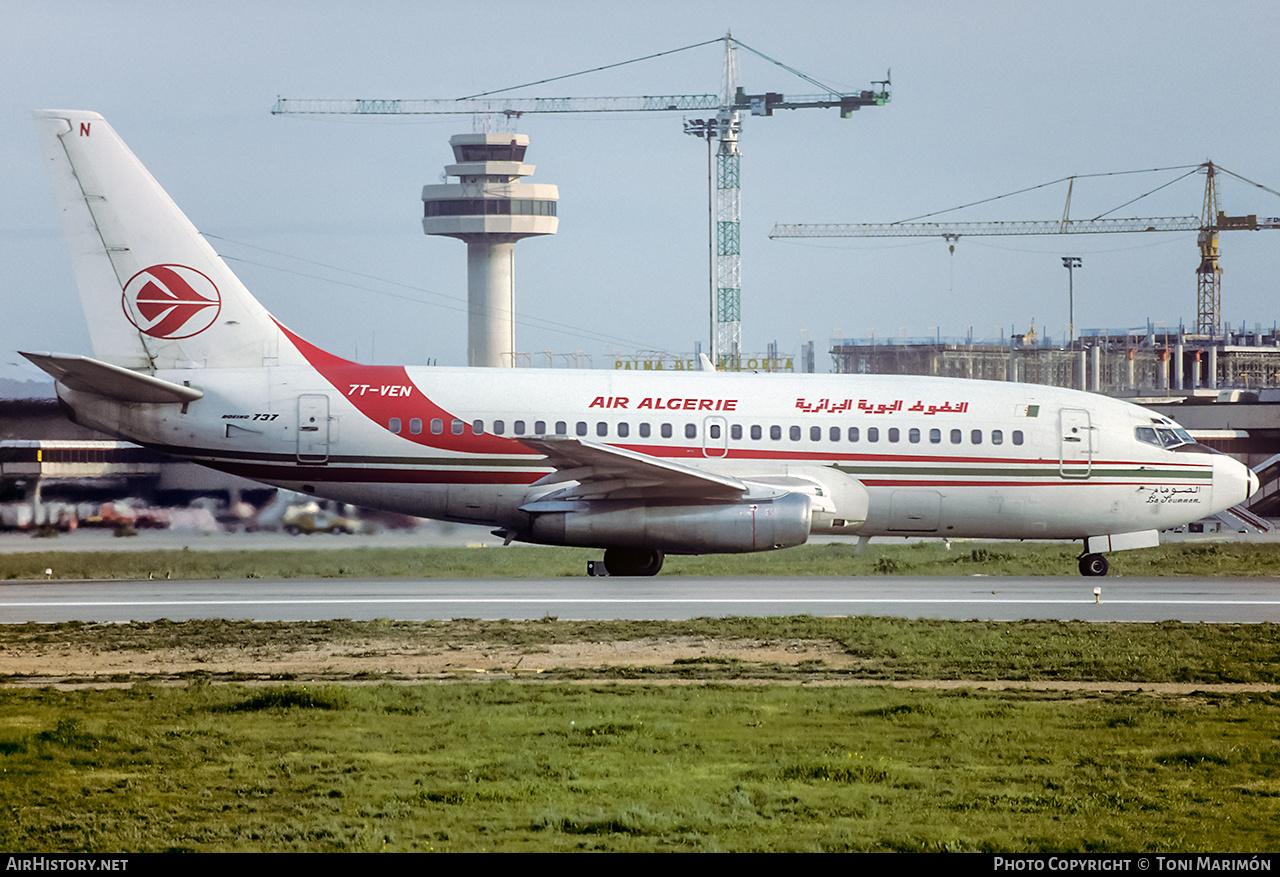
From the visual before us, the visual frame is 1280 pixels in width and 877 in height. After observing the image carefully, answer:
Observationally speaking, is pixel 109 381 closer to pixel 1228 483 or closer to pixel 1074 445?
pixel 1074 445

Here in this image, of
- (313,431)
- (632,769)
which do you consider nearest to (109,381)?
(313,431)

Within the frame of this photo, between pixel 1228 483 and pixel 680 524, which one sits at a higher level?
pixel 1228 483

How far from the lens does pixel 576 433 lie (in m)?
26.8

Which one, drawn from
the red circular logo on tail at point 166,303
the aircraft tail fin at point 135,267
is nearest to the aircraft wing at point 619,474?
the aircraft tail fin at point 135,267

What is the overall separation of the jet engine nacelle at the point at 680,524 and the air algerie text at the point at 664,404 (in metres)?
2.22

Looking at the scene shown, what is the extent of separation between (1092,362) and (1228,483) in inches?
3415

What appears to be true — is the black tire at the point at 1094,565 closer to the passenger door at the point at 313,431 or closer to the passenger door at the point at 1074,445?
the passenger door at the point at 1074,445

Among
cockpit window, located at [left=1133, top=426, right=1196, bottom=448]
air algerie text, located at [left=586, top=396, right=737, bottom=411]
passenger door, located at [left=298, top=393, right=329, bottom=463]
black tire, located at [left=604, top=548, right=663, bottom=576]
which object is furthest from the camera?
cockpit window, located at [left=1133, top=426, right=1196, bottom=448]

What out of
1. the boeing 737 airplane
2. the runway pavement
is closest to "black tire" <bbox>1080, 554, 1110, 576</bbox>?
the boeing 737 airplane

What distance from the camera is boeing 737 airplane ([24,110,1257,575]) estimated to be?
26.1 meters

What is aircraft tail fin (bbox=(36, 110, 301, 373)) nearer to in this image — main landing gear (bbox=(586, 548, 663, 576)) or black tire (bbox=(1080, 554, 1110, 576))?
main landing gear (bbox=(586, 548, 663, 576))

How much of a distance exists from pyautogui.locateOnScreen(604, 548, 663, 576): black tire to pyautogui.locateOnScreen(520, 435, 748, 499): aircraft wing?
7.42 feet

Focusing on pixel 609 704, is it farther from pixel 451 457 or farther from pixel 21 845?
pixel 451 457

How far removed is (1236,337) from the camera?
136 m
